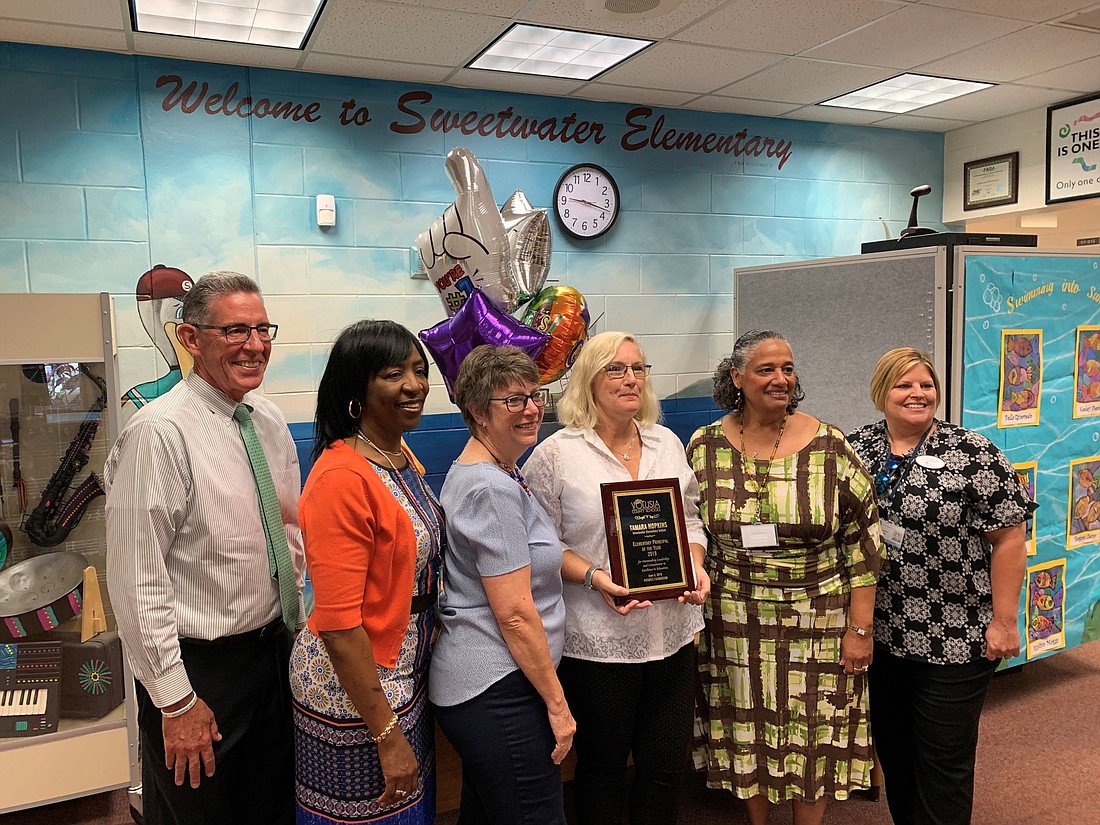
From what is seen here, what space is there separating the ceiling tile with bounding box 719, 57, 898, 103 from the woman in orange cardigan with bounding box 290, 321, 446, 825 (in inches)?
114

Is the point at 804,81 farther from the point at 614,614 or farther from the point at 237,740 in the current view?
the point at 237,740

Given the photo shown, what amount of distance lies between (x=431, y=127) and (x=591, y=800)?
2.98 metres

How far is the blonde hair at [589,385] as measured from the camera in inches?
84.0

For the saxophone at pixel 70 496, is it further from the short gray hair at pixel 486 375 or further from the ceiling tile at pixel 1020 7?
the ceiling tile at pixel 1020 7

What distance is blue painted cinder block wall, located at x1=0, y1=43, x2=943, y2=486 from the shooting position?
3295 mm

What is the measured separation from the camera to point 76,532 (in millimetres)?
2779

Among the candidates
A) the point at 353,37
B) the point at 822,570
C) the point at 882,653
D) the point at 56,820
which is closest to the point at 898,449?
the point at 822,570

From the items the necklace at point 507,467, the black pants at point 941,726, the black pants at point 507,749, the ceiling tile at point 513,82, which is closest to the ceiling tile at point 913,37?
the ceiling tile at point 513,82

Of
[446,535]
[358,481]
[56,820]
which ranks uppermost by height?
[358,481]

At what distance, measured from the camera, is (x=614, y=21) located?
3.13 meters

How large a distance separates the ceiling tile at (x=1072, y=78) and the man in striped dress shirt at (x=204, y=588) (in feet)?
13.0

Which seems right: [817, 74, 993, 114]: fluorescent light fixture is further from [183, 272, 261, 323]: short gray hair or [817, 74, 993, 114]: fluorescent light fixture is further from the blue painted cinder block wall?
[183, 272, 261, 323]: short gray hair

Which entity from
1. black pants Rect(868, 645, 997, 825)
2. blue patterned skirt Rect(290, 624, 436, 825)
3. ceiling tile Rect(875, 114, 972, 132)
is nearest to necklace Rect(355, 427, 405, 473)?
blue patterned skirt Rect(290, 624, 436, 825)

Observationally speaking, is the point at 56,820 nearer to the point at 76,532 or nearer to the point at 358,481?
the point at 76,532
